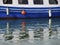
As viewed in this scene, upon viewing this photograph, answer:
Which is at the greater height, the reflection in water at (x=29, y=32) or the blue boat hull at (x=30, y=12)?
the blue boat hull at (x=30, y=12)

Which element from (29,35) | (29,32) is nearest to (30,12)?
(29,32)

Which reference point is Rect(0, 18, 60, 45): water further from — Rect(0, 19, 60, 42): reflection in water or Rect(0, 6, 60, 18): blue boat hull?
Rect(0, 6, 60, 18): blue boat hull

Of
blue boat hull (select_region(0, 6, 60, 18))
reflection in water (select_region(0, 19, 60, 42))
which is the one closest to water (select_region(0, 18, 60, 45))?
reflection in water (select_region(0, 19, 60, 42))

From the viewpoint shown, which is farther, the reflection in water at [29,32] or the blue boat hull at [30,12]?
the blue boat hull at [30,12]

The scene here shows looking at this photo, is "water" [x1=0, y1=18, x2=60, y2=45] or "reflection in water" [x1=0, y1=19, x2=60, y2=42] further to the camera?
"reflection in water" [x1=0, y1=19, x2=60, y2=42]

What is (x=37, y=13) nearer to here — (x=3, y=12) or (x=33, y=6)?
(x=33, y=6)

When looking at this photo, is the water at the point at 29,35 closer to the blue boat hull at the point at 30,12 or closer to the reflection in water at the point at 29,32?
the reflection in water at the point at 29,32

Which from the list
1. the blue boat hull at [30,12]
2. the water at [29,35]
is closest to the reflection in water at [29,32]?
the water at [29,35]

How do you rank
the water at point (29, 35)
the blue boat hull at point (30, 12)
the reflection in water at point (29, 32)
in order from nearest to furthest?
1. the water at point (29, 35)
2. the reflection in water at point (29, 32)
3. the blue boat hull at point (30, 12)

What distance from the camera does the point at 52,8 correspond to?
77.1 feet

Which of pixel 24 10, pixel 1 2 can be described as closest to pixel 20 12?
pixel 24 10

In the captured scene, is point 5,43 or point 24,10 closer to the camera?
point 5,43

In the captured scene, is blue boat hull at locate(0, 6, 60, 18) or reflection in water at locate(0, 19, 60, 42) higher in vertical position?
blue boat hull at locate(0, 6, 60, 18)

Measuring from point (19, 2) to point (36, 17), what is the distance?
1.88m
